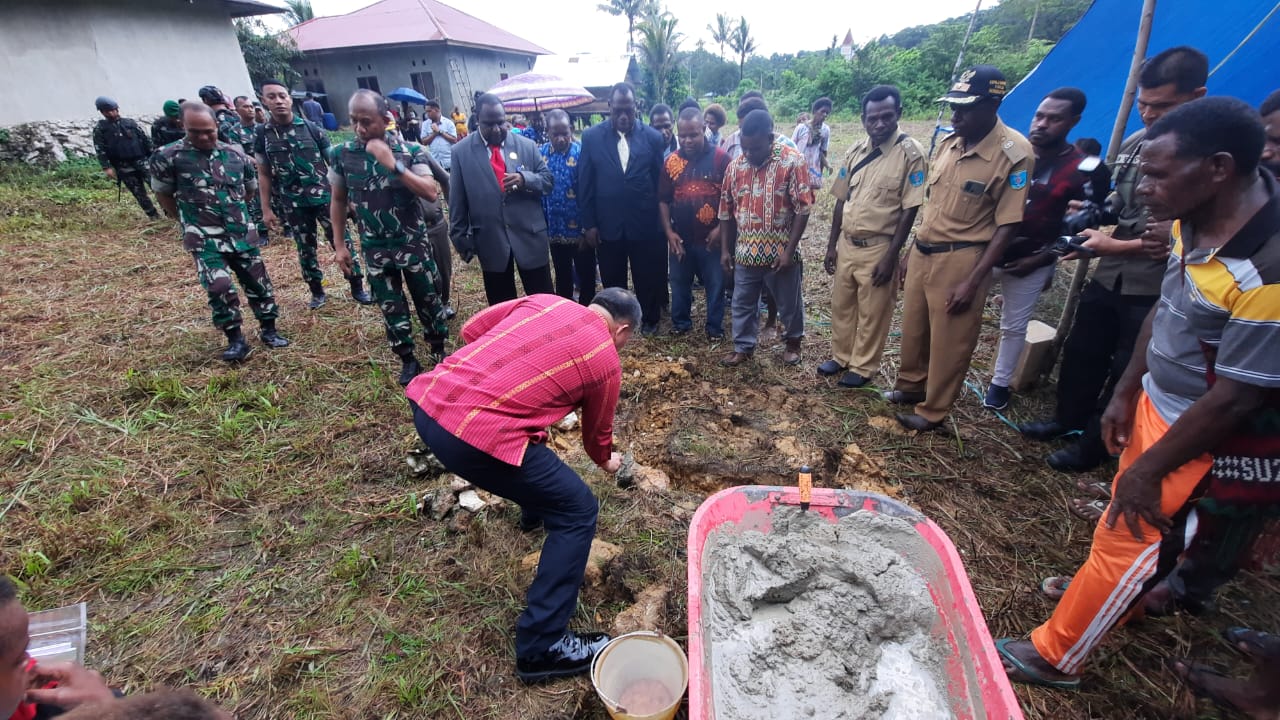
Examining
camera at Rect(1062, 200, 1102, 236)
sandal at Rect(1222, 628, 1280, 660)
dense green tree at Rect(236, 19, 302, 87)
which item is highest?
dense green tree at Rect(236, 19, 302, 87)

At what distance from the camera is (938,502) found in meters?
2.64

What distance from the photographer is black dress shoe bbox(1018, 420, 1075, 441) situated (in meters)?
2.98

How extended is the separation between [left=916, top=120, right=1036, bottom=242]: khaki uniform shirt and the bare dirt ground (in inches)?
46.0

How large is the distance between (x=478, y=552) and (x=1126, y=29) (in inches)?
232

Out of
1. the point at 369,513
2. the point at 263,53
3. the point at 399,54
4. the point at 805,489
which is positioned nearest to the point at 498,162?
the point at 369,513

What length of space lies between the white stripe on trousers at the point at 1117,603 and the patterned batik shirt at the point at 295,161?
591 centimetres

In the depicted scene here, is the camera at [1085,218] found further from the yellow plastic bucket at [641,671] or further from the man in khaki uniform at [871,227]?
the yellow plastic bucket at [641,671]

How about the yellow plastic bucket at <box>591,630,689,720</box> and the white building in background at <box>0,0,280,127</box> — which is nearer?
the yellow plastic bucket at <box>591,630,689,720</box>

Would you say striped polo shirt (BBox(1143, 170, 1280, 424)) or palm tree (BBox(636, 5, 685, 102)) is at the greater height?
palm tree (BBox(636, 5, 685, 102))

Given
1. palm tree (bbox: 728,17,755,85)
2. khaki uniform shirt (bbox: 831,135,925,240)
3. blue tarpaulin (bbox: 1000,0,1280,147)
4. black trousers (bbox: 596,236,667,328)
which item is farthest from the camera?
palm tree (bbox: 728,17,755,85)

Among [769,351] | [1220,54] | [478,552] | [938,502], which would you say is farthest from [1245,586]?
[1220,54]

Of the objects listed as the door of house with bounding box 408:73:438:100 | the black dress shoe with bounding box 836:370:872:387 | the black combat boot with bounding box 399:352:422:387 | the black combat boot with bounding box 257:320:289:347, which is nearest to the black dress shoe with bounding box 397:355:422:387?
the black combat boot with bounding box 399:352:422:387

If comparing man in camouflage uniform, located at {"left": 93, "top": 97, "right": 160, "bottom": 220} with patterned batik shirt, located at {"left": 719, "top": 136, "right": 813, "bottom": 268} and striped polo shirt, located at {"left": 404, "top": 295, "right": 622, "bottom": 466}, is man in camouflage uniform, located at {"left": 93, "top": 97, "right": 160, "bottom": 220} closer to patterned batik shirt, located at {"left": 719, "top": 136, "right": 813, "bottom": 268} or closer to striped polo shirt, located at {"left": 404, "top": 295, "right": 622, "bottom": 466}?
patterned batik shirt, located at {"left": 719, "top": 136, "right": 813, "bottom": 268}

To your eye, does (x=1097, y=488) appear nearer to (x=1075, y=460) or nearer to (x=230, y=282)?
(x=1075, y=460)
